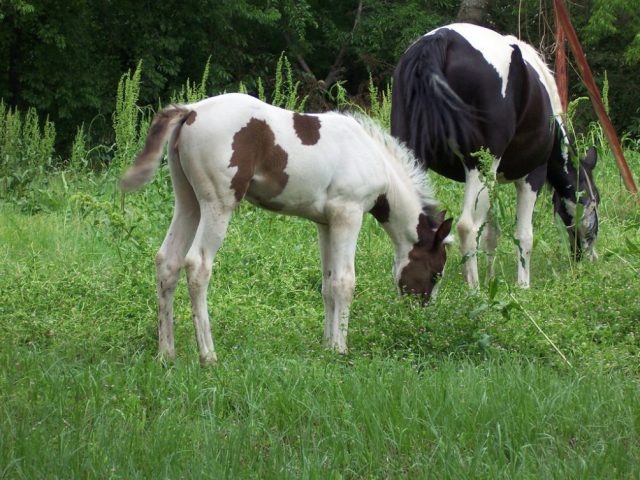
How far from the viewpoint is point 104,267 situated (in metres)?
7.98

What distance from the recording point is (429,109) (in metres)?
7.14

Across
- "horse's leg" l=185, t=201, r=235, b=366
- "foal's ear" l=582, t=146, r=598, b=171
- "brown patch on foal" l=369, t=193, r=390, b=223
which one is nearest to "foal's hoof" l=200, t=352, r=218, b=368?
"horse's leg" l=185, t=201, r=235, b=366

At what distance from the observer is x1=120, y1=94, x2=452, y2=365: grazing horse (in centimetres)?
545

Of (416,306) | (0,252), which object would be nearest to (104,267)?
(0,252)

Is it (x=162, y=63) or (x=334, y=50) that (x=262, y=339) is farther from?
(x=334, y=50)

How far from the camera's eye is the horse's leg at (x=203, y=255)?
545 centimetres

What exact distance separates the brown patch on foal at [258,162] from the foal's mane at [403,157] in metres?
0.90

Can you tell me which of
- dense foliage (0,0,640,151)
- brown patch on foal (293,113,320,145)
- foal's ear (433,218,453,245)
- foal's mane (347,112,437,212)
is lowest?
dense foliage (0,0,640,151)

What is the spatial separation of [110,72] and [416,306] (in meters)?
15.6

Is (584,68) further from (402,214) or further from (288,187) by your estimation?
(402,214)

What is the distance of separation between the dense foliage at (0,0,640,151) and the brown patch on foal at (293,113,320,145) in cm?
1212

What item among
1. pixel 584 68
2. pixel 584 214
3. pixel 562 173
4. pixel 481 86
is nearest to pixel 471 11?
pixel 562 173

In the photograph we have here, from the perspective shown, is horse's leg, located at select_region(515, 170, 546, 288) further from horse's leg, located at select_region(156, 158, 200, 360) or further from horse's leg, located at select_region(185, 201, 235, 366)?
horse's leg, located at select_region(185, 201, 235, 366)

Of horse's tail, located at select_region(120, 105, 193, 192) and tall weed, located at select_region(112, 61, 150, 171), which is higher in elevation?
horse's tail, located at select_region(120, 105, 193, 192)
